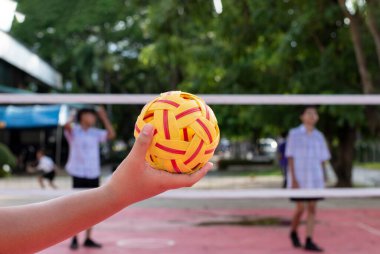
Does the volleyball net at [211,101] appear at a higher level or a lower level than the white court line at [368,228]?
higher

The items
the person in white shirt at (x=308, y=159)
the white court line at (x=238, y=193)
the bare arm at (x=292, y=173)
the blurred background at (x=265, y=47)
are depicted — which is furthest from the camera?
the blurred background at (x=265, y=47)

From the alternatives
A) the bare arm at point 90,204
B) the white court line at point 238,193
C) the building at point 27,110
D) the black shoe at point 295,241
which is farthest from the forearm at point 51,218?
the building at point 27,110

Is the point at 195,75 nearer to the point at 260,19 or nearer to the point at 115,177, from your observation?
the point at 260,19

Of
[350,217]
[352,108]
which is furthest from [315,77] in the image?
[350,217]

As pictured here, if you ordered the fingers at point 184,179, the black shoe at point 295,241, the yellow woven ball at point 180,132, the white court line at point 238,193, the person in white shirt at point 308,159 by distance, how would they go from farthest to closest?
the black shoe at point 295,241
the person in white shirt at point 308,159
the white court line at point 238,193
the yellow woven ball at point 180,132
the fingers at point 184,179

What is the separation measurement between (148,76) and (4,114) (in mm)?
11548

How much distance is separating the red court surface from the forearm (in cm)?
576

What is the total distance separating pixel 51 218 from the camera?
137 centimetres

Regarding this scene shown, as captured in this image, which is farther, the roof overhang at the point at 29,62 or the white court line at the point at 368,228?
the roof overhang at the point at 29,62

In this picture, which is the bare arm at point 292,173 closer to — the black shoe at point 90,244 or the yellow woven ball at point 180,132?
the black shoe at point 90,244

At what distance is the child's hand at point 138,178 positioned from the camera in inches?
53.6

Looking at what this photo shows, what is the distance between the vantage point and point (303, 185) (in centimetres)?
707

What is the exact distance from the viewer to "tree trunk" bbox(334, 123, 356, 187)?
1658 centimetres

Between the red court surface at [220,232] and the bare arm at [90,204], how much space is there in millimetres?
5767
